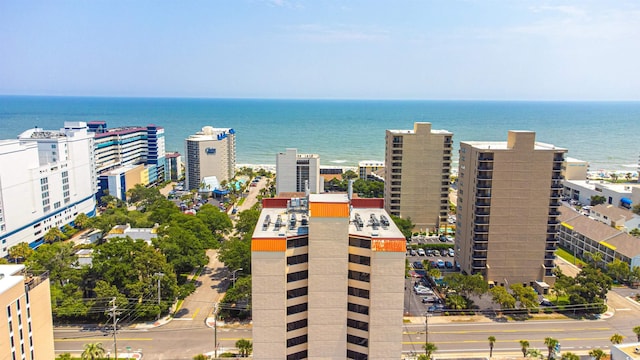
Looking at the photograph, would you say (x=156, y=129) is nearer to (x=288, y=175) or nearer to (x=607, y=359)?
(x=288, y=175)

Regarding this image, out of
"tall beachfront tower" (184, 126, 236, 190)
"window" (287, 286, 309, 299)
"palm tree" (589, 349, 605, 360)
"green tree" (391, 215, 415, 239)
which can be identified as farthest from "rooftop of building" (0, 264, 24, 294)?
"tall beachfront tower" (184, 126, 236, 190)

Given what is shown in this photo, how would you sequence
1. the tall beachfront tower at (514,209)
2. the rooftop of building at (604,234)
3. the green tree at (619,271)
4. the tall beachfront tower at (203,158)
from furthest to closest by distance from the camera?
the tall beachfront tower at (203,158)
the rooftop of building at (604,234)
the green tree at (619,271)
the tall beachfront tower at (514,209)

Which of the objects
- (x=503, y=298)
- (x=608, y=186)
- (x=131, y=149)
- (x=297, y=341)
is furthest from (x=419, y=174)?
(x=131, y=149)

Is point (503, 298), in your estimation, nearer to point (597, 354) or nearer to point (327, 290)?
point (597, 354)

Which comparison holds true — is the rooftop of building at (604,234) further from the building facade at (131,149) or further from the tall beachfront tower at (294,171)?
the building facade at (131,149)

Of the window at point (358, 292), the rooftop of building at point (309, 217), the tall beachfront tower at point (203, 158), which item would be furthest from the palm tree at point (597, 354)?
the tall beachfront tower at point (203, 158)

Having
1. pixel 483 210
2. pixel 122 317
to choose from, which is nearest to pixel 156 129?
pixel 122 317
